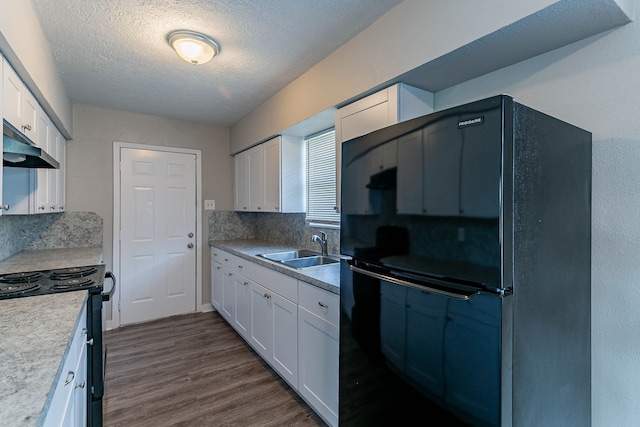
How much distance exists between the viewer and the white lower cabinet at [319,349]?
1.78 meters

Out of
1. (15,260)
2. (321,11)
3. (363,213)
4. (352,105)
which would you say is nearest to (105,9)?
(321,11)

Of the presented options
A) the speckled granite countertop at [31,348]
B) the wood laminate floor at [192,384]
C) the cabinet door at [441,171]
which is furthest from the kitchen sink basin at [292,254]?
the cabinet door at [441,171]

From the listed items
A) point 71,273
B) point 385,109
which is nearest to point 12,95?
point 71,273

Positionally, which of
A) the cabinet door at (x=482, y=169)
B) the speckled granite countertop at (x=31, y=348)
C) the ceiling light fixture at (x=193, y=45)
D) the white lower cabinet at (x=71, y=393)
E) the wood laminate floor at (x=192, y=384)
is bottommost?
the wood laminate floor at (x=192, y=384)

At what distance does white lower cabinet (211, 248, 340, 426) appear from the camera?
5.98ft

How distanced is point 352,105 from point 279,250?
1.66 m

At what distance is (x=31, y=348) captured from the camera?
1.00 m

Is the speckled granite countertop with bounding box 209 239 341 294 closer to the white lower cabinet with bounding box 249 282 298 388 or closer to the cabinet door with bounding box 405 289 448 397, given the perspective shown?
the white lower cabinet with bounding box 249 282 298 388

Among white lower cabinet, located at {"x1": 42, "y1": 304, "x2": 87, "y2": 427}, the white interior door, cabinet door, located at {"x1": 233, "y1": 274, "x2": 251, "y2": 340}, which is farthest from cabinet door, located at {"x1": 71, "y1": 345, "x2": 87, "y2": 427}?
the white interior door

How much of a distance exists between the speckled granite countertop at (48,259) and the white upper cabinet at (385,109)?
88.3 inches

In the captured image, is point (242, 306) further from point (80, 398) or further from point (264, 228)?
point (80, 398)

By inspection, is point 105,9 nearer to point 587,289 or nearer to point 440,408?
point 440,408

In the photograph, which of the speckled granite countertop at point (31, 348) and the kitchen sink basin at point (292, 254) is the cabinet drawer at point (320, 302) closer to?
the kitchen sink basin at point (292, 254)

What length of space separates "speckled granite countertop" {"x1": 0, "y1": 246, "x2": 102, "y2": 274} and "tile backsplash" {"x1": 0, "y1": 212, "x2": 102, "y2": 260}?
98 millimetres
